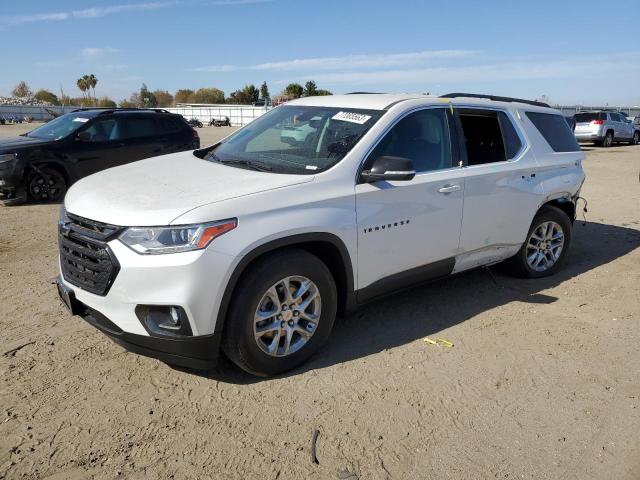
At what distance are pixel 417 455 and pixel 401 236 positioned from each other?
5.29 ft

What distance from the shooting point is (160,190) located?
333 cm

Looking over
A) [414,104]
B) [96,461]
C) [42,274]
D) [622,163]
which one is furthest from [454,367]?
[622,163]

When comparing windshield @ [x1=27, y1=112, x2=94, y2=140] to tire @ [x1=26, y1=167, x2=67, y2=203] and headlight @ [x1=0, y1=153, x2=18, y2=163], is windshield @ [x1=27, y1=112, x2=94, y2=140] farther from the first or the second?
headlight @ [x1=0, y1=153, x2=18, y2=163]

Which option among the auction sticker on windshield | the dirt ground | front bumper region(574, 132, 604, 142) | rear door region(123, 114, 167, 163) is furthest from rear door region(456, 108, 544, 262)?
front bumper region(574, 132, 604, 142)

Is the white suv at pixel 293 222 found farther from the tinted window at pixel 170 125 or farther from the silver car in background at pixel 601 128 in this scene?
the silver car in background at pixel 601 128

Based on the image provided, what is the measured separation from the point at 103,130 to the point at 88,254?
284 inches

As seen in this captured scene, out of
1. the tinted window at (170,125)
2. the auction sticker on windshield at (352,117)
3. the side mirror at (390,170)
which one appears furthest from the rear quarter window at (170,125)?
the side mirror at (390,170)

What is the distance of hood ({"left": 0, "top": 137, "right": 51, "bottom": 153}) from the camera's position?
28.3ft

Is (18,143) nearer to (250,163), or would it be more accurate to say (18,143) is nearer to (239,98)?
(250,163)

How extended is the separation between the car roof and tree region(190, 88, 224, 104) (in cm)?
11021

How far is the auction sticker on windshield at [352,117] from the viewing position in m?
3.96

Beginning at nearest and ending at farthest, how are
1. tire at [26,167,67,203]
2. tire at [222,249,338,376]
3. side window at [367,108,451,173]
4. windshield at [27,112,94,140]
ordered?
tire at [222,249,338,376]
side window at [367,108,451,173]
tire at [26,167,67,203]
windshield at [27,112,94,140]

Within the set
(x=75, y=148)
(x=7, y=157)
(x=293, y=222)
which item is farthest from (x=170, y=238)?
(x=75, y=148)

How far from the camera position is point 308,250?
355 cm
